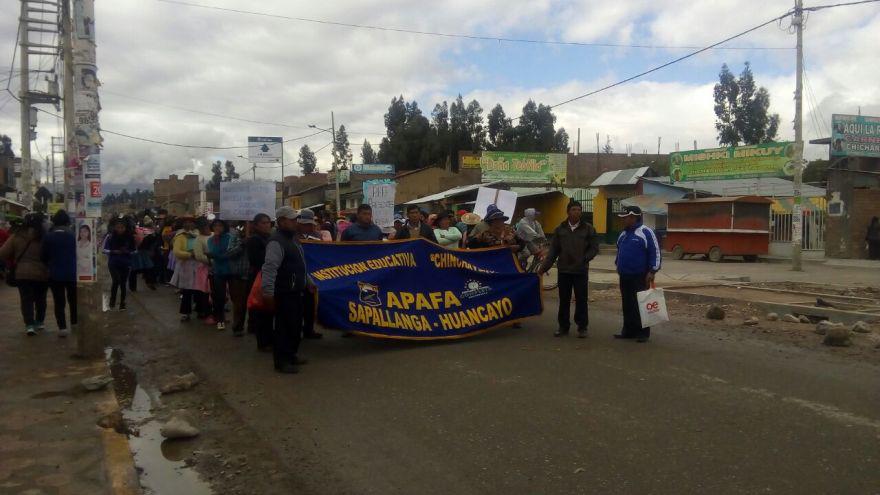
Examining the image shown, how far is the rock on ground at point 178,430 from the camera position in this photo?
17.2 ft

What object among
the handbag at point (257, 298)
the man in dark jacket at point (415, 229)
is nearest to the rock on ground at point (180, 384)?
the handbag at point (257, 298)

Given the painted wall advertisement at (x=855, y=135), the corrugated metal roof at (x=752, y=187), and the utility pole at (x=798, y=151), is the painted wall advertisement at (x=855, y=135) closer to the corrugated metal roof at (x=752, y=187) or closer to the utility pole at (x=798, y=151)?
the corrugated metal roof at (x=752, y=187)

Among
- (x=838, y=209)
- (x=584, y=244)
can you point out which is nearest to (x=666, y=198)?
(x=838, y=209)

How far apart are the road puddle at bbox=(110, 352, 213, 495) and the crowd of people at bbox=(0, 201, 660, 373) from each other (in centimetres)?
144

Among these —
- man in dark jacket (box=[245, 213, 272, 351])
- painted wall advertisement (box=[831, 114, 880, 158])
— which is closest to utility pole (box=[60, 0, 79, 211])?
man in dark jacket (box=[245, 213, 272, 351])

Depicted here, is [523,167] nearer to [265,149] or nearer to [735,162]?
[735,162]

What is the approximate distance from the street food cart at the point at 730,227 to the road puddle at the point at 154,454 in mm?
20949

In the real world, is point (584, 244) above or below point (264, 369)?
above

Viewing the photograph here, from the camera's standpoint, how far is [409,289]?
27.0 feet

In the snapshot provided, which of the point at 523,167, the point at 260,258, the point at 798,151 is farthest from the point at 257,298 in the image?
the point at 523,167

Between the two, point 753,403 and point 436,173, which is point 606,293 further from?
point 436,173

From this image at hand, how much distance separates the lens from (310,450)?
4.82m

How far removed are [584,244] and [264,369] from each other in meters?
4.15

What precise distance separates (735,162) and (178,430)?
1184 inches
